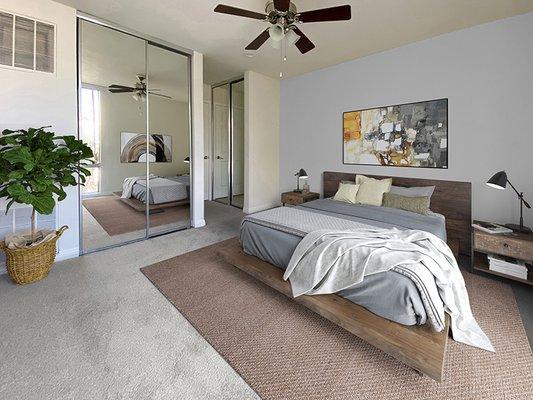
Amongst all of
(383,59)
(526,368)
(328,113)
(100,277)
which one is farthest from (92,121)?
(526,368)

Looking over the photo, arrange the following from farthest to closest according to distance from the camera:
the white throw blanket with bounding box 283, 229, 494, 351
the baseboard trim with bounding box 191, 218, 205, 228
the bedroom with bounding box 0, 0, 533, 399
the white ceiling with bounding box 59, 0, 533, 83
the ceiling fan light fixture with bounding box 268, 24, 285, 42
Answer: the baseboard trim with bounding box 191, 218, 205, 228 → the white ceiling with bounding box 59, 0, 533, 83 → the ceiling fan light fixture with bounding box 268, 24, 285, 42 → the white throw blanket with bounding box 283, 229, 494, 351 → the bedroom with bounding box 0, 0, 533, 399

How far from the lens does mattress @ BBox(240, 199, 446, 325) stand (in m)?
1.58

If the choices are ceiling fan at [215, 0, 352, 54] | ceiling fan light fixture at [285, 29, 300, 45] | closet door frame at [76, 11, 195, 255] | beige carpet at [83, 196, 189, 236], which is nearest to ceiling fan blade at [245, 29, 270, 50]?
ceiling fan at [215, 0, 352, 54]

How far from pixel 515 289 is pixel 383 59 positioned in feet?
11.1

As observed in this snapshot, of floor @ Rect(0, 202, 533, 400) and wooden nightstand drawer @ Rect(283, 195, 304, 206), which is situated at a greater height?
wooden nightstand drawer @ Rect(283, 195, 304, 206)

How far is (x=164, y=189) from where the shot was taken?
13.3 ft

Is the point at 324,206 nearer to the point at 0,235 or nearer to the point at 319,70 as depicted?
the point at 319,70

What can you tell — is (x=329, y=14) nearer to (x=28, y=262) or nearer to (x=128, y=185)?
(x=128, y=185)

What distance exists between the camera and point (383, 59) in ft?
12.7

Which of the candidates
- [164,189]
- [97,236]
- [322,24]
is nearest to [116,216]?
[97,236]

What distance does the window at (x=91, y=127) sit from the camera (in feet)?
10.1

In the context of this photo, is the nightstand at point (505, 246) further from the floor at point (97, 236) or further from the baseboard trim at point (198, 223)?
the floor at point (97, 236)

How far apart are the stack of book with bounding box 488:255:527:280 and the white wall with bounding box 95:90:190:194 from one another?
4093 millimetres

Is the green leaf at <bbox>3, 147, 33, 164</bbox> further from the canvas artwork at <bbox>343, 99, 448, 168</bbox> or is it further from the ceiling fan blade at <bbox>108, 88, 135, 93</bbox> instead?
the canvas artwork at <bbox>343, 99, 448, 168</bbox>
